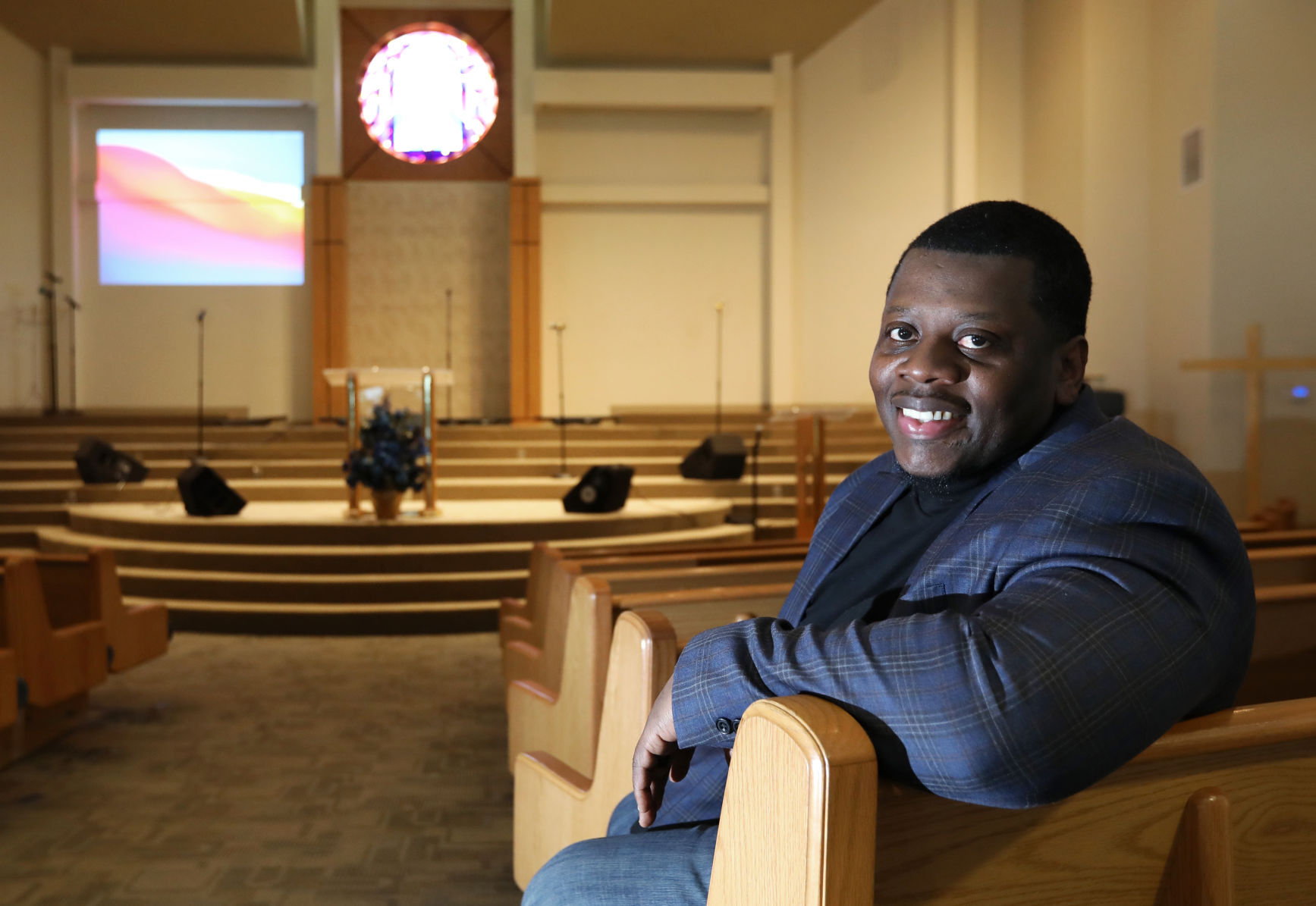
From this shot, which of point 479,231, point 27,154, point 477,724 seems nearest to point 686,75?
point 479,231

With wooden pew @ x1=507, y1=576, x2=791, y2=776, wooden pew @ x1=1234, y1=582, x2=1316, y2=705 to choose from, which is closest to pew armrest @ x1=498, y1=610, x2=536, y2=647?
wooden pew @ x1=507, y1=576, x2=791, y2=776

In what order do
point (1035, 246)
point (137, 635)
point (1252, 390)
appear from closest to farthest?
point (1035, 246) → point (137, 635) → point (1252, 390)

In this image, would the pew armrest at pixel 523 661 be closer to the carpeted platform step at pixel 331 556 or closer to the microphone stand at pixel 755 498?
the carpeted platform step at pixel 331 556

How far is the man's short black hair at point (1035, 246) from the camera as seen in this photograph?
106 centimetres

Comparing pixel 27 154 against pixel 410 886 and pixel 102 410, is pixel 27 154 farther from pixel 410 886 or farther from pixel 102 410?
pixel 410 886

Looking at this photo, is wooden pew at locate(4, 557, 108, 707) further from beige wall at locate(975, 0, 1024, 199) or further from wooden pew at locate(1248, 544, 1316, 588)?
beige wall at locate(975, 0, 1024, 199)

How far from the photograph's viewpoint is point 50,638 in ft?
10.4

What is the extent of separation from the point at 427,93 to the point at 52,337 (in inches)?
173

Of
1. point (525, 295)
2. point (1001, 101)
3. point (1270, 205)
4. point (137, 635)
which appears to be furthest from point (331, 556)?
point (1001, 101)

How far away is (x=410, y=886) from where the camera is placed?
7.68ft

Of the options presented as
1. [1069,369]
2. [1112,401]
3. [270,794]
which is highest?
[1112,401]

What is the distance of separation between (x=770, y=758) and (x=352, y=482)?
17.4 feet

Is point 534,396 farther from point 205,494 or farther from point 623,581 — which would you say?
point 623,581

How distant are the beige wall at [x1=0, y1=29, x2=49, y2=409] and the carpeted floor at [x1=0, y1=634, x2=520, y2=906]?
725cm
